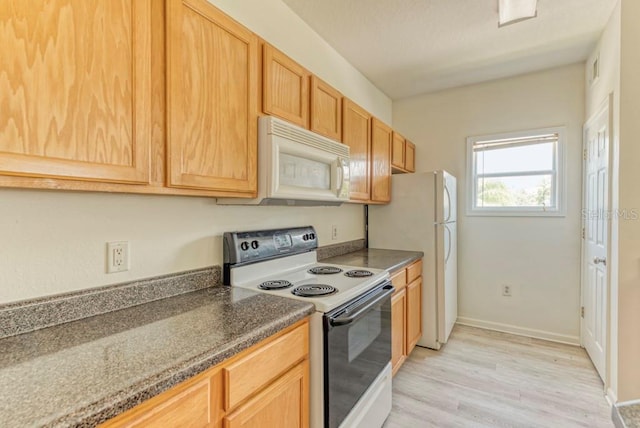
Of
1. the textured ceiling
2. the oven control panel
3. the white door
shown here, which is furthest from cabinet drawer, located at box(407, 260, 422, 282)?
the textured ceiling

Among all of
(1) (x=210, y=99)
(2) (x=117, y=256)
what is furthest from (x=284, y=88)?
(2) (x=117, y=256)

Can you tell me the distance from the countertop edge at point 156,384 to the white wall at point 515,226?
9.67 feet

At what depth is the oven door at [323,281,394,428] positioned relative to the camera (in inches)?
51.6

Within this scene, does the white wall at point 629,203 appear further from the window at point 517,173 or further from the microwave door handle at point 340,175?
the microwave door handle at point 340,175

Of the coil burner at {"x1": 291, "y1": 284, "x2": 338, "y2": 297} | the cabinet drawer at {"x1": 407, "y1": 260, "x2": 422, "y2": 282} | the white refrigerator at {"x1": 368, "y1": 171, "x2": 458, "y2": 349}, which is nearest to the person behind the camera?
the coil burner at {"x1": 291, "y1": 284, "x2": 338, "y2": 297}

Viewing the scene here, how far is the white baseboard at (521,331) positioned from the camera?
2.96 metres

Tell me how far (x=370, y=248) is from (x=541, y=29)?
2196 mm

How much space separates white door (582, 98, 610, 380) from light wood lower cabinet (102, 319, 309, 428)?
2.29 metres

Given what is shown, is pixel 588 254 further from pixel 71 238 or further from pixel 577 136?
pixel 71 238

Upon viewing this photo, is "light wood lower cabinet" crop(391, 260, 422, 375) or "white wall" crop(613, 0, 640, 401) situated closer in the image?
"white wall" crop(613, 0, 640, 401)

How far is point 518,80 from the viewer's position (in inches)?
124

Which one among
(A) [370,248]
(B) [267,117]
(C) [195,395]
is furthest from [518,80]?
(C) [195,395]

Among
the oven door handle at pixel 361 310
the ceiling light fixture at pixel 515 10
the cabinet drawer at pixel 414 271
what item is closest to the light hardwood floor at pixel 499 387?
the cabinet drawer at pixel 414 271

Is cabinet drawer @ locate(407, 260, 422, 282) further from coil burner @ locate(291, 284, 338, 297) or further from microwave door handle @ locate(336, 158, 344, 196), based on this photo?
coil burner @ locate(291, 284, 338, 297)
